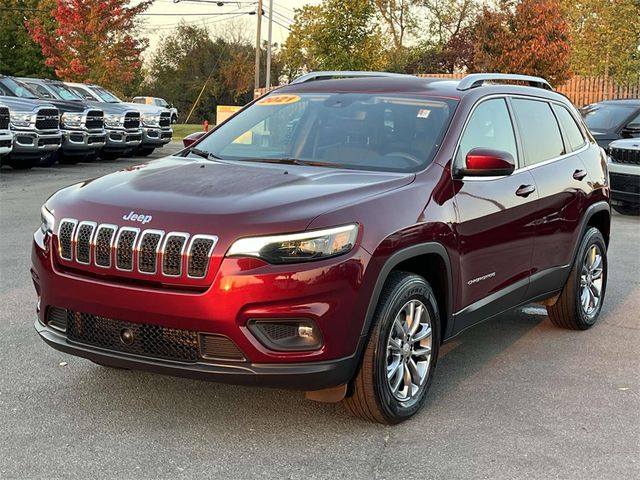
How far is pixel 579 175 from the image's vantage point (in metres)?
6.23

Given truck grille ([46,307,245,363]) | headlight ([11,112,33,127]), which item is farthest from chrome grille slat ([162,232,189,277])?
headlight ([11,112,33,127])

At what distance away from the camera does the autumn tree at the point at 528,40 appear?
93.1ft

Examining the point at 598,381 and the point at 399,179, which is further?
the point at 598,381

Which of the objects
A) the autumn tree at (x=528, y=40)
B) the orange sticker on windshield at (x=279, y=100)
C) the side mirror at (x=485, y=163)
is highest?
the autumn tree at (x=528, y=40)

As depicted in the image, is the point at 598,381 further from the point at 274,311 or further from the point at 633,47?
the point at 633,47

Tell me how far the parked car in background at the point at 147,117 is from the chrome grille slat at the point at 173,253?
19486 millimetres

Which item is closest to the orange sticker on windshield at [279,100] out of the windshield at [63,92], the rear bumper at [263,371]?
the rear bumper at [263,371]

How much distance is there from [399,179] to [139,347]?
159 cm

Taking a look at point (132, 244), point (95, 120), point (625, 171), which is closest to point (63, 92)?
point (95, 120)

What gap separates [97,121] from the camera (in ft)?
66.9

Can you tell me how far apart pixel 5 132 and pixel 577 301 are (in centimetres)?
1311

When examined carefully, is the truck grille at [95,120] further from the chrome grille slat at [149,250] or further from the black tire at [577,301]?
the chrome grille slat at [149,250]

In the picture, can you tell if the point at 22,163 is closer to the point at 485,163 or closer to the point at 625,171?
the point at 625,171

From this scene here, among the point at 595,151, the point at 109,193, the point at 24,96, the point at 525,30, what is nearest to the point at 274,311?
A: the point at 109,193
